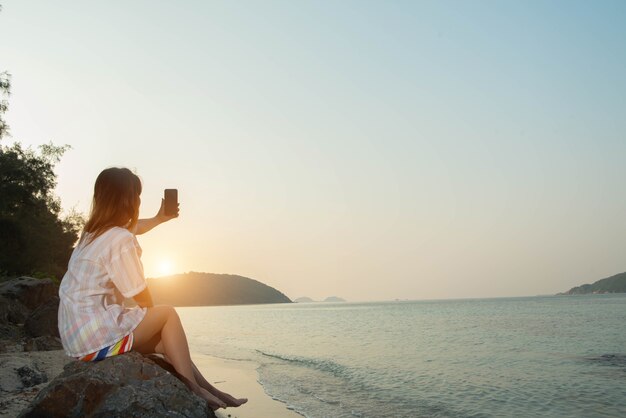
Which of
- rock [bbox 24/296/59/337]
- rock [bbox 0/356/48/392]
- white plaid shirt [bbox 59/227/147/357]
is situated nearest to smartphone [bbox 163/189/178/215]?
white plaid shirt [bbox 59/227/147/357]

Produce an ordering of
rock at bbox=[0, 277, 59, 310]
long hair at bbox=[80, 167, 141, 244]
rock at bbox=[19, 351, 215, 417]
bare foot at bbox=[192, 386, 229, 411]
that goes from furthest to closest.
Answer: rock at bbox=[0, 277, 59, 310], bare foot at bbox=[192, 386, 229, 411], rock at bbox=[19, 351, 215, 417], long hair at bbox=[80, 167, 141, 244]

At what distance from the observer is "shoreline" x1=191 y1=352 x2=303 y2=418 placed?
946 centimetres

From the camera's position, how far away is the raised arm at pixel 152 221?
17.9 ft

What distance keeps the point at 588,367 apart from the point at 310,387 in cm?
1095

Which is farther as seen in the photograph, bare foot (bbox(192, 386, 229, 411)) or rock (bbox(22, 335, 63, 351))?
rock (bbox(22, 335, 63, 351))

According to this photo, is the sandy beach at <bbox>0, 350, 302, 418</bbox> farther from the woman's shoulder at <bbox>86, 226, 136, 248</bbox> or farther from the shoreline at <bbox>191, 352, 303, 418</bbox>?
the woman's shoulder at <bbox>86, 226, 136, 248</bbox>

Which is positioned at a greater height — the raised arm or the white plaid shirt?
the raised arm

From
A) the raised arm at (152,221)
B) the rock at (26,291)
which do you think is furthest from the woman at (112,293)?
the rock at (26,291)

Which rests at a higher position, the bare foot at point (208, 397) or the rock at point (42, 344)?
the bare foot at point (208, 397)

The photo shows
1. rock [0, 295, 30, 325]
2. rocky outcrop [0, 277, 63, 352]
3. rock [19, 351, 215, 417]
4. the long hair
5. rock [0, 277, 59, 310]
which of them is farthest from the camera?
rock [0, 277, 59, 310]

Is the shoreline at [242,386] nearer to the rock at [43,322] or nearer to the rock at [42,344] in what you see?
the rock at [42,344]

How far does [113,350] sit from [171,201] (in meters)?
1.65

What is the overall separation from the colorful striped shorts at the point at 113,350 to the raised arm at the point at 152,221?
122 cm

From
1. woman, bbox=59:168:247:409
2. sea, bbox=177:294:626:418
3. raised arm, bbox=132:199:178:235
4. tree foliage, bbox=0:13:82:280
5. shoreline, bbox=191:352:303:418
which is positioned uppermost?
tree foliage, bbox=0:13:82:280
